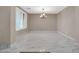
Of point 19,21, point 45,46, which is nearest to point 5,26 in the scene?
point 45,46

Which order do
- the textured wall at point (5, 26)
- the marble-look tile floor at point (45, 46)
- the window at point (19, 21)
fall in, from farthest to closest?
1. the window at point (19, 21)
2. the textured wall at point (5, 26)
3. the marble-look tile floor at point (45, 46)

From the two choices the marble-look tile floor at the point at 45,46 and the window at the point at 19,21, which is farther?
the window at the point at 19,21

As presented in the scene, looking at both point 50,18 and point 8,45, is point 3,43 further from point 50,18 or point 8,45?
point 50,18

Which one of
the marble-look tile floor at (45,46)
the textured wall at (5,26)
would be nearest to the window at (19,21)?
the marble-look tile floor at (45,46)

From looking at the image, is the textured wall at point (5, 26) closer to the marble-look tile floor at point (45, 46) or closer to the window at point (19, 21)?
the marble-look tile floor at point (45, 46)

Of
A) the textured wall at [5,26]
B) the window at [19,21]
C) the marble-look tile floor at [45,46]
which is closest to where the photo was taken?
the marble-look tile floor at [45,46]

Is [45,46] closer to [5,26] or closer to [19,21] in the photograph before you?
[5,26]

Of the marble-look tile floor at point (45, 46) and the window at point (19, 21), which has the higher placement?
the window at point (19, 21)

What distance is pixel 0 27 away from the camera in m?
4.32
